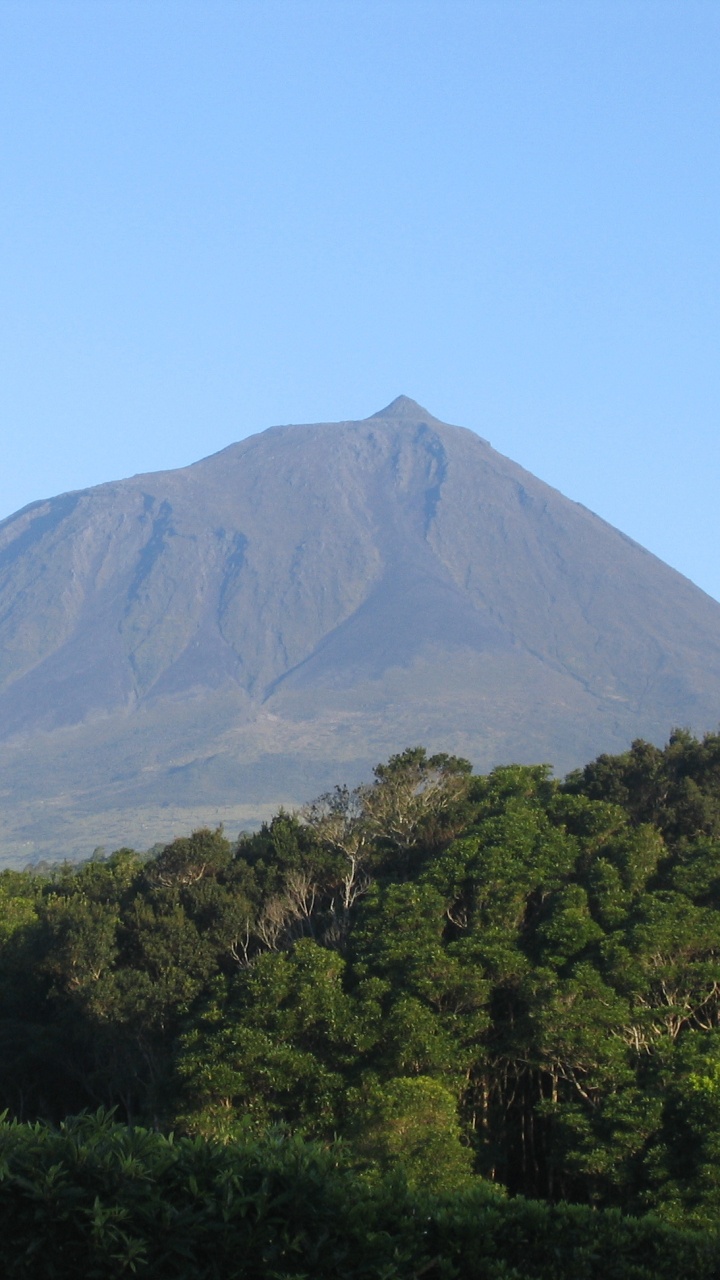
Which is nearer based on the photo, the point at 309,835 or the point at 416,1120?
the point at 416,1120

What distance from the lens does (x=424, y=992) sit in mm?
24734

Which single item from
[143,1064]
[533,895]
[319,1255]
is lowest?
[143,1064]

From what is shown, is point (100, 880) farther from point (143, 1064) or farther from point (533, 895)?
point (533, 895)

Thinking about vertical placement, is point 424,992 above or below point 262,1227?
above

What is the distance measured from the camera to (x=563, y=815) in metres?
30.7

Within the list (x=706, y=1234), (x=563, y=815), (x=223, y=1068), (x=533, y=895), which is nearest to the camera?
(x=706, y=1234)

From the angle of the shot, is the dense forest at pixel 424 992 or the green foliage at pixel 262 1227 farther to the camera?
the dense forest at pixel 424 992

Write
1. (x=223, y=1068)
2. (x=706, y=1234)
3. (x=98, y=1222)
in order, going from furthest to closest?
(x=223, y=1068)
(x=706, y=1234)
(x=98, y=1222)

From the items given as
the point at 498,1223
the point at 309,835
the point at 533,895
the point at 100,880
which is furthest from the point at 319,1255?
the point at 100,880

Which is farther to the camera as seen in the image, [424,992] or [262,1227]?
[424,992]

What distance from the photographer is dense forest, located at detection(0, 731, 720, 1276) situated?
67.7 ft

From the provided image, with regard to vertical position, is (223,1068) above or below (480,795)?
below

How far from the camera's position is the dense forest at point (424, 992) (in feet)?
67.7

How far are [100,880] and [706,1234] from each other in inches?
929
